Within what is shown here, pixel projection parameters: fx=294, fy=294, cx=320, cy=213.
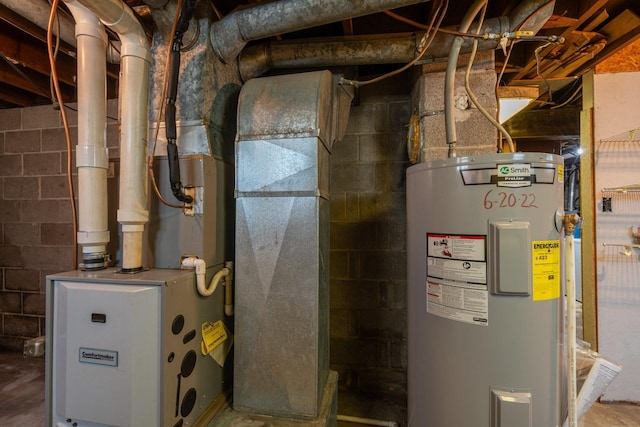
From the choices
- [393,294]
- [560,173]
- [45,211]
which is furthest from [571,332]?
[45,211]

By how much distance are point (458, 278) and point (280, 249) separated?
746mm

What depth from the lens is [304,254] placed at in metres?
1.34

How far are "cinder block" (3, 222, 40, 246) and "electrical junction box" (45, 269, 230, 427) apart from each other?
213 centimetres

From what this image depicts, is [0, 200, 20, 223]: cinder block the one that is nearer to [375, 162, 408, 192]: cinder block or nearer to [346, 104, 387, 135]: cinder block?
[346, 104, 387, 135]: cinder block

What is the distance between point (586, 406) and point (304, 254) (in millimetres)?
1211

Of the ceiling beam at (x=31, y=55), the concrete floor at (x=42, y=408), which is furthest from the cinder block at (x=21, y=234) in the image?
the ceiling beam at (x=31, y=55)

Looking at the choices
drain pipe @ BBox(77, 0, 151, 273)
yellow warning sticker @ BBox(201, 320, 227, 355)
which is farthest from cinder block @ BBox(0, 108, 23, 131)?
yellow warning sticker @ BBox(201, 320, 227, 355)

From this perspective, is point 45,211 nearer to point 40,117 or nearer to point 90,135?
point 40,117

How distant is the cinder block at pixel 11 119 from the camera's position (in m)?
2.67

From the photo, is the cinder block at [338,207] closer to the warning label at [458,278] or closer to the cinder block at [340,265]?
the cinder block at [340,265]

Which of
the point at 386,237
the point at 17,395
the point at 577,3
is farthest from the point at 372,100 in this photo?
the point at 17,395

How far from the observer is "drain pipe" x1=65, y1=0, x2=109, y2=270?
1208 mm

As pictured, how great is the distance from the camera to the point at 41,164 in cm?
262

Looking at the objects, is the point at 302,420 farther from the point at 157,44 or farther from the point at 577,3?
the point at 577,3
